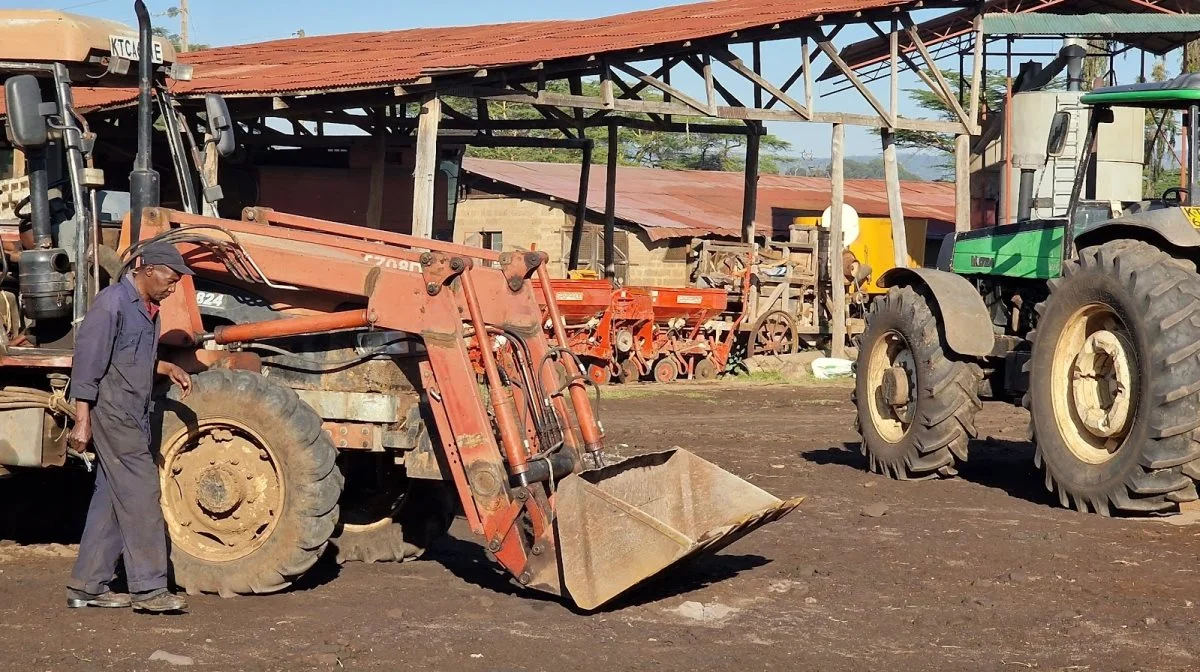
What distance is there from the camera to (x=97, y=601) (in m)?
6.54

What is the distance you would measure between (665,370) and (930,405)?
10.1 metres

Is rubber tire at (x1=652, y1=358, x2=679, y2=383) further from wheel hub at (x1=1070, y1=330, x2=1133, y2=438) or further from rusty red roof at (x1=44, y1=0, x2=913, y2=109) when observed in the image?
wheel hub at (x1=1070, y1=330, x2=1133, y2=438)

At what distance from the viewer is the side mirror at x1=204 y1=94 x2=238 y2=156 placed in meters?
7.51

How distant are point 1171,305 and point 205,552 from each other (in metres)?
5.73

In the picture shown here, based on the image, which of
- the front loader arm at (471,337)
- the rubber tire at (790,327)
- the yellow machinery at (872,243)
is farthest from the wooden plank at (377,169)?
the front loader arm at (471,337)

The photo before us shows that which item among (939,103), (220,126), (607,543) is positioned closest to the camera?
(607,543)

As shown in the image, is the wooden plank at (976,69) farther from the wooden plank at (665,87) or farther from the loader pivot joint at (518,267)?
the loader pivot joint at (518,267)

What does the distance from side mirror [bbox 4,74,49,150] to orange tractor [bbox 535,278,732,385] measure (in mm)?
11464

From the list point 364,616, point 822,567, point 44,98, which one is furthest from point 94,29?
point 822,567

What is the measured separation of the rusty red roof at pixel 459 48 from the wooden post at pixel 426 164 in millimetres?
497

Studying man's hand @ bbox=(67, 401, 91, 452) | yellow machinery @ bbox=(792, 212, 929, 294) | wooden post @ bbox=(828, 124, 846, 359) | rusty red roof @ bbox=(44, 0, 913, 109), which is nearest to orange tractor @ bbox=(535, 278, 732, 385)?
wooden post @ bbox=(828, 124, 846, 359)

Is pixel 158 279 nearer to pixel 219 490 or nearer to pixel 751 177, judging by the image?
pixel 219 490

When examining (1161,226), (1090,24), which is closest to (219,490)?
(1161,226)

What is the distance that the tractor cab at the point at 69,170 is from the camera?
288 inches
